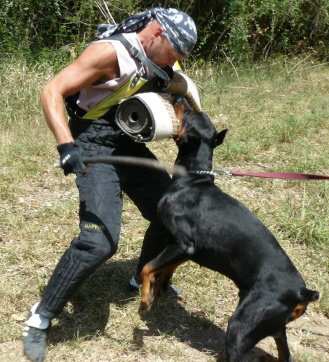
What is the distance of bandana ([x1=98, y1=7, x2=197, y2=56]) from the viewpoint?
392 centimetres

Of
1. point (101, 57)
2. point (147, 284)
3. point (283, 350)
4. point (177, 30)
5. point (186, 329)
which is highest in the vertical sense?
point (177, 30)

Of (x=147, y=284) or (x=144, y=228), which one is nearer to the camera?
(x=147, y=284)

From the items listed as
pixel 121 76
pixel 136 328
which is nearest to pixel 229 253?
pixel 136 328

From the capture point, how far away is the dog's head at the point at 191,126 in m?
4.21

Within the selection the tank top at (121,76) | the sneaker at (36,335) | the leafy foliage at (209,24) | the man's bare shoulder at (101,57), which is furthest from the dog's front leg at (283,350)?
the leafy foliage at (209,24)

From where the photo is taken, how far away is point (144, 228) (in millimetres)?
5758

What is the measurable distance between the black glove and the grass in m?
1.27

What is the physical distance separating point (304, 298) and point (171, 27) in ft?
6.08

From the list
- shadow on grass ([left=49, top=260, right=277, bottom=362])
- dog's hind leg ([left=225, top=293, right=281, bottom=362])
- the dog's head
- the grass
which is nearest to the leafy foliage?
the grass

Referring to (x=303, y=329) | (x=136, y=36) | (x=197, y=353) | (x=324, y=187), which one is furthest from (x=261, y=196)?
(x=136, y=36)

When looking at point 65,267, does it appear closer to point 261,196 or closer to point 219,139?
point 219,139

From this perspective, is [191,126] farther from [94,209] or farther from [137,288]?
[137,288]

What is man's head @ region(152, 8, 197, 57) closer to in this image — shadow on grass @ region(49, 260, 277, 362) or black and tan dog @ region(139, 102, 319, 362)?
black and tan dog @ region(139, 102, 319, 362)

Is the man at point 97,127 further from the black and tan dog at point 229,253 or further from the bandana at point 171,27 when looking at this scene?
the black and tan dog at point 229,253
